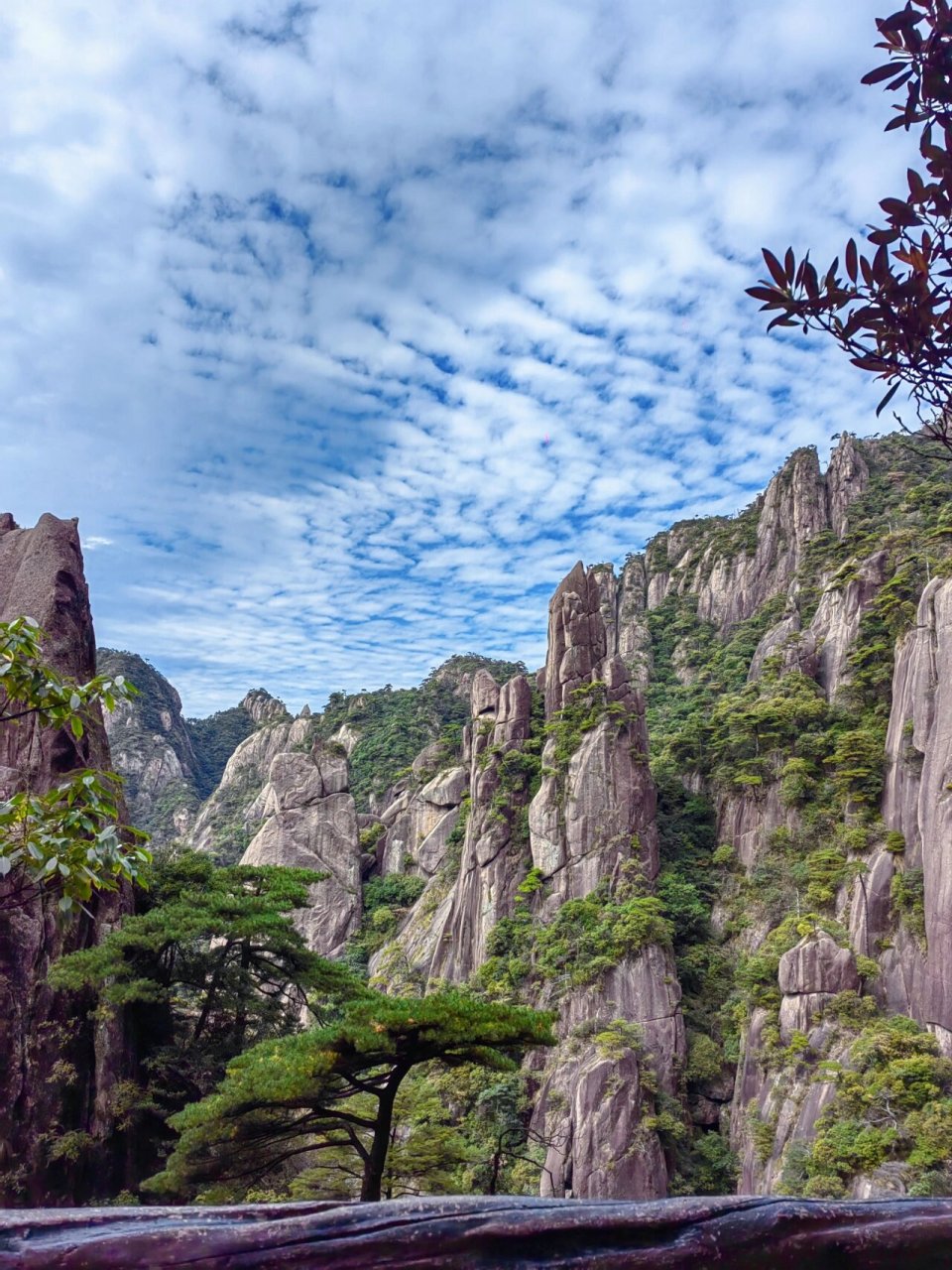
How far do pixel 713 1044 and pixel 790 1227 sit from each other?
24905 millimetres

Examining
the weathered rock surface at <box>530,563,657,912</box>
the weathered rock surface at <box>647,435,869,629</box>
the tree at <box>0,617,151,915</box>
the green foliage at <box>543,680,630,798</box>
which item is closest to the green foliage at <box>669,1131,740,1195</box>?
the weathered rock surface at <box>530,563,657,912</box>

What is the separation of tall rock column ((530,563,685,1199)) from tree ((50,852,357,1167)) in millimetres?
6853

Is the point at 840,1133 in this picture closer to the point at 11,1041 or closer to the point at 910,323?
the point at 11,1041

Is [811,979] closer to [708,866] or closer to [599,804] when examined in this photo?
[708,866]

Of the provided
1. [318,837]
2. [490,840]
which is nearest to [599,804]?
[490,840]

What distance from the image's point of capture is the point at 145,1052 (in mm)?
11305

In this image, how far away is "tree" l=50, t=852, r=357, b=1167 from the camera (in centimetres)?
1006

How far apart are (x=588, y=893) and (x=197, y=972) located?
17.5 m

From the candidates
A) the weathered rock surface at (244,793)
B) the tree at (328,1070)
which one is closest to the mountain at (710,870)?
the weathered rock surface at (244,793)

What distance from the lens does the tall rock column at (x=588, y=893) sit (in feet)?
61.1

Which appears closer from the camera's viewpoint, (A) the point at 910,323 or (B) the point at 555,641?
(A) the point at 910,323

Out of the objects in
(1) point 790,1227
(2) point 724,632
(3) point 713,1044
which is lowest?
(3) point 713,1044

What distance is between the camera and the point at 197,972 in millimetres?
11797

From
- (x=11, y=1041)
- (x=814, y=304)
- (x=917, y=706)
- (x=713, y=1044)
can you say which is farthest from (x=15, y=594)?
(x=917, y=706)
